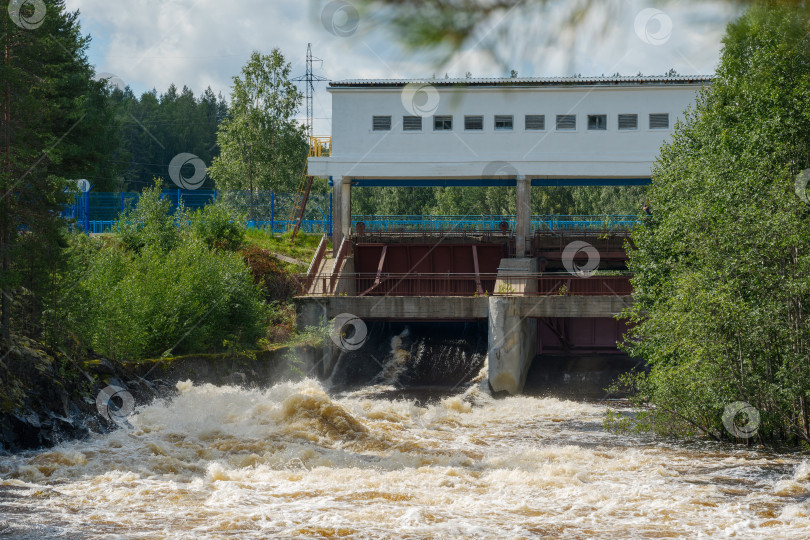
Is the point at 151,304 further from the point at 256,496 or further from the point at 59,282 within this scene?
the point at 256,496

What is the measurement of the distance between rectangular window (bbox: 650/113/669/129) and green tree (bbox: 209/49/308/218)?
21963 mm

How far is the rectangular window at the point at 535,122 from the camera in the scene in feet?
108

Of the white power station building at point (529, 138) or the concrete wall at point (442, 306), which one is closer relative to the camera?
the concrete wall at point (442, 306)

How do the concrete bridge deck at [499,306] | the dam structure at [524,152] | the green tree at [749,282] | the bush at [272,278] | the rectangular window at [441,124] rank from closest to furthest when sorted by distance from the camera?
the green tree at [749,282], the concrete bridge deck at [499,306], the bush at [272,278], the dam structure at [524,152], the rectangular window at [441,124]

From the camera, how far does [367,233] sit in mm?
34844

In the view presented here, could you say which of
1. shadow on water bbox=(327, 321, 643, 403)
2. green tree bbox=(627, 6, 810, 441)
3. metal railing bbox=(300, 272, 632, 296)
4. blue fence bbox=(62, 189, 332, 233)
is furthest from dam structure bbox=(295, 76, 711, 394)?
green tree bbox=(627, 6, 810, 441)

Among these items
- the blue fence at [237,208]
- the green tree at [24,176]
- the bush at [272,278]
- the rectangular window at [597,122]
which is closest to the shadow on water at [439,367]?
the bush at [272,278]

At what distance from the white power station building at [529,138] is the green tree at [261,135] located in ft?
45.1

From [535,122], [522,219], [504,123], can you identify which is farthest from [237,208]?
[535,122]

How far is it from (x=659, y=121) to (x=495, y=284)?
10046 millimetres

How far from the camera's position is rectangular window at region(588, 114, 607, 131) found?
108 ft

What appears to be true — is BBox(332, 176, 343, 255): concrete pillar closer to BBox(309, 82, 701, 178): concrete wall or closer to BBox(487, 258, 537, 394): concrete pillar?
BBox(309, 82, 701, 178): concrete wall

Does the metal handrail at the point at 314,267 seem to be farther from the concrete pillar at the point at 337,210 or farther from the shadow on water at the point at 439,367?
the shadow on water at the point at 439,367

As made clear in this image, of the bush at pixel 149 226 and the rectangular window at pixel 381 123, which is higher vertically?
the rectangular window at pixel 381 123
